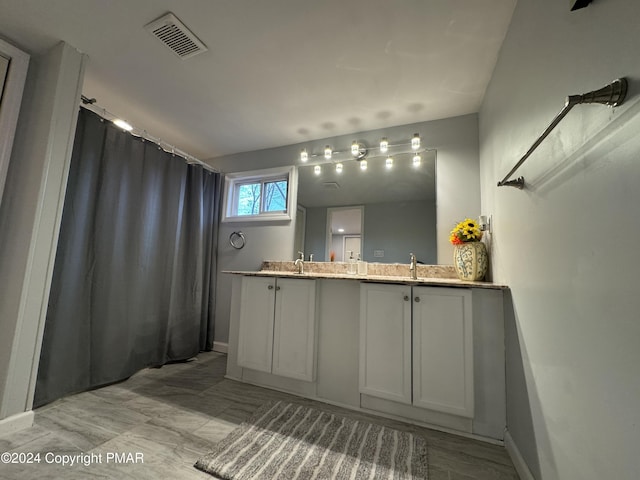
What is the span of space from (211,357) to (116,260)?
134cm

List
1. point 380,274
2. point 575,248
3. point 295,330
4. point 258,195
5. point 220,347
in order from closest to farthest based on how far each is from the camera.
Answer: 1. point 575,248
2. point 295,330
3. point 380,274
4. point 220,347
5. point 258,195

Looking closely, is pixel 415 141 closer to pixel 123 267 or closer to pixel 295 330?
pixel 295 330

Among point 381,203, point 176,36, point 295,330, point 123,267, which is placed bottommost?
point 295,330

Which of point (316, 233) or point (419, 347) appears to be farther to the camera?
point (316, 233)

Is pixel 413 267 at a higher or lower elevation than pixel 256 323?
higher

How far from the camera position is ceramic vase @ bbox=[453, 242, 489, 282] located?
1684 millimetres

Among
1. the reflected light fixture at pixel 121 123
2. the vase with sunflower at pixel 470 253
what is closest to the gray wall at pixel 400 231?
the vase with sunflower at pixel 470 253

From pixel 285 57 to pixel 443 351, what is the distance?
6.88 feet

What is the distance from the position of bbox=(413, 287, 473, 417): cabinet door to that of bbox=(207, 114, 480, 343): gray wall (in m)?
0.67

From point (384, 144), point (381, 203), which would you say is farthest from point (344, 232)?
point (384, 144)

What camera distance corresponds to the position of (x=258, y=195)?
292 centimetres

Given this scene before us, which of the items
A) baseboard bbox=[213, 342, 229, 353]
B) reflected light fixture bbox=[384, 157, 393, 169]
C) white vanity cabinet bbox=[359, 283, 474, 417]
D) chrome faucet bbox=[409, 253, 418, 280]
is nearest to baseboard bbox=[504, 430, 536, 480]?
white vanity cabinet bbox=[359, 283, 474, 417]

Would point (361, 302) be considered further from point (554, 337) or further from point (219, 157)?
point (219, 157)

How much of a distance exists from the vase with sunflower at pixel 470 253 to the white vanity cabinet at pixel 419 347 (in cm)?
32
